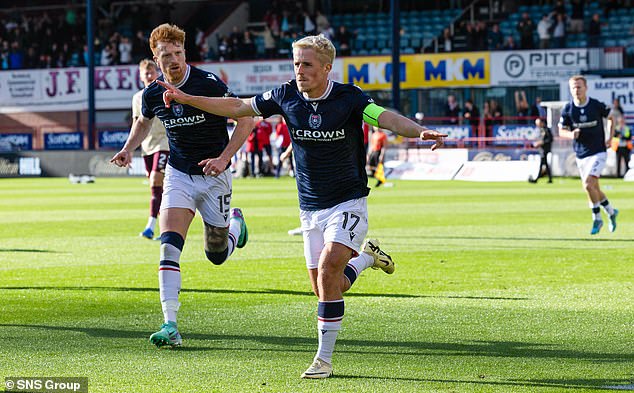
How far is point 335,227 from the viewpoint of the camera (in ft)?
25.7

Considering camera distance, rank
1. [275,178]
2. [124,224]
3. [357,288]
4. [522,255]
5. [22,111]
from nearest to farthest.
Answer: [357,288]
[522,255]
[124,224]
[275,178]
[22,111]

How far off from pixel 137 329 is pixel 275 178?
1318 inches

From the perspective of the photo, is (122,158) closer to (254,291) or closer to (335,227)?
(254,291)

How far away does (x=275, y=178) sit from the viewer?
42.8 metres

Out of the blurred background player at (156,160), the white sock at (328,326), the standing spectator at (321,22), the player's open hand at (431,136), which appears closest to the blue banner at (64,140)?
the standing spectator at (321,22)

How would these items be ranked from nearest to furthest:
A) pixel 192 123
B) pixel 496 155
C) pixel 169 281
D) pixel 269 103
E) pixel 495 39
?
pixel 269 103
pixel 169 281
pixel 192 123
pixel 496 155
pixel 495 39

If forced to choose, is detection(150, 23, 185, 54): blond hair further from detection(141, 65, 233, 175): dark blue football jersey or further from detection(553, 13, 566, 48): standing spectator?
detection(553, 13, 566, 48): standing spectator

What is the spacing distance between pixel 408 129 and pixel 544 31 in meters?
40.6

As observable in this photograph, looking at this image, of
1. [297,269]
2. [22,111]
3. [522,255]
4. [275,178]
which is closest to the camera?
[297,269]

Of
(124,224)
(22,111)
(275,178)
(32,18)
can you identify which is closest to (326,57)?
(124,224)

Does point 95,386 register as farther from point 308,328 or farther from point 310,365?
point 308,328

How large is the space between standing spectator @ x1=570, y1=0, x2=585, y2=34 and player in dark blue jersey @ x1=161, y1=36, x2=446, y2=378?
1610 inches

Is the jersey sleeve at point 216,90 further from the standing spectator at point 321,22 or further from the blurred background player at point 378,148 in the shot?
the standing spectator at point 321,22

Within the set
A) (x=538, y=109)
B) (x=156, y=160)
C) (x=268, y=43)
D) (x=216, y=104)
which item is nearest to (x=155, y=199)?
(x=156, y=160)
